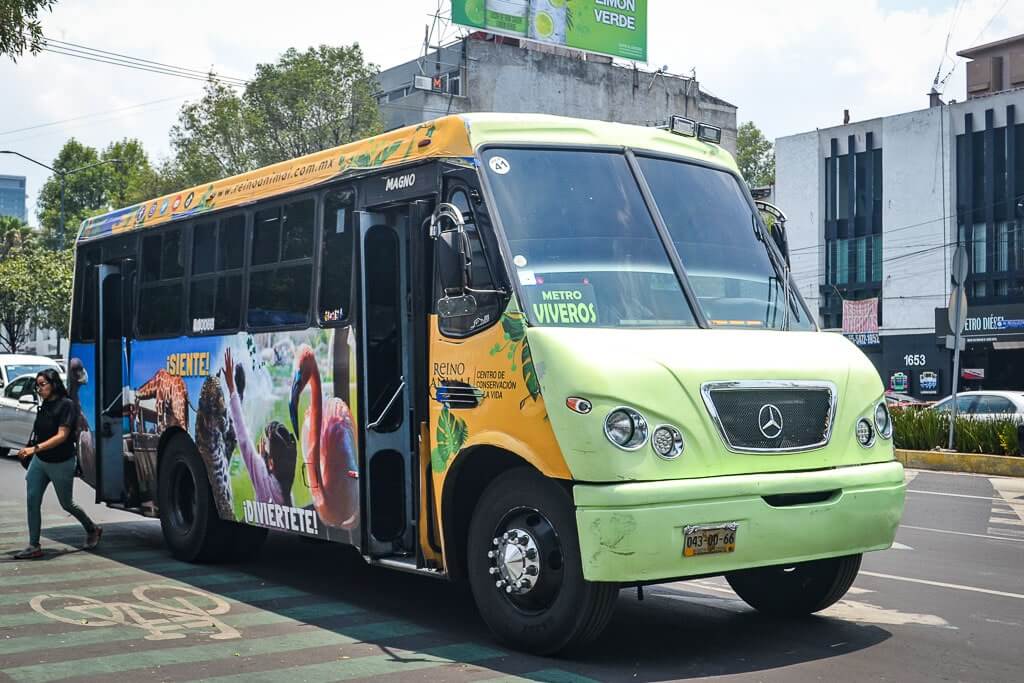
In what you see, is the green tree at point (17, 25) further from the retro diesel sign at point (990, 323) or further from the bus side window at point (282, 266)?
the retro diesel sign at point (990, 323)

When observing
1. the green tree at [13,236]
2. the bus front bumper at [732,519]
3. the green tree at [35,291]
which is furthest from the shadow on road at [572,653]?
the green tree at [13,236]

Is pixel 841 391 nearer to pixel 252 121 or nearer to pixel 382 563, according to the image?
pixel 382 563

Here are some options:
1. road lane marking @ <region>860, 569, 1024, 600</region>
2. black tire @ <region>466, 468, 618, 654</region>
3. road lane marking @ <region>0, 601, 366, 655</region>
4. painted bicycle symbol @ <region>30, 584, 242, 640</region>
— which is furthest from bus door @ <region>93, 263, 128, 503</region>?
road lane marking @ <region>860, 569, 1024, 600</region>

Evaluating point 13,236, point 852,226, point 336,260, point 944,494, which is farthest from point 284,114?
point 336,260

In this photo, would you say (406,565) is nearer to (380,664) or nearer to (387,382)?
(380,664)

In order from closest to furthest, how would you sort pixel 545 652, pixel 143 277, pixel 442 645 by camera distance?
pixel 545 652
pixel 442 645
pixel 143 277

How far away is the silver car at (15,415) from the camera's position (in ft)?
77.2

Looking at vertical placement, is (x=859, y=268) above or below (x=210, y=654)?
above

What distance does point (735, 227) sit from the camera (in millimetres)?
7977

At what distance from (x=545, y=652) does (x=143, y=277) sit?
630 cm

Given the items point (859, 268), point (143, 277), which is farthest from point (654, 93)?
point (143, 277)

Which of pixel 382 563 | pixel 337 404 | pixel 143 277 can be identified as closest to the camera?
pixel 382 563

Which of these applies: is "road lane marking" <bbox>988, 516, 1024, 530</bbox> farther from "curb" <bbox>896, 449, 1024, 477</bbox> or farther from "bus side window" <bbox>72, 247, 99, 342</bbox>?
"bus side window" <bbox>72, 247, 99, 342</bbox>

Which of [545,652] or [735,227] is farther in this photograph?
[735,227]
